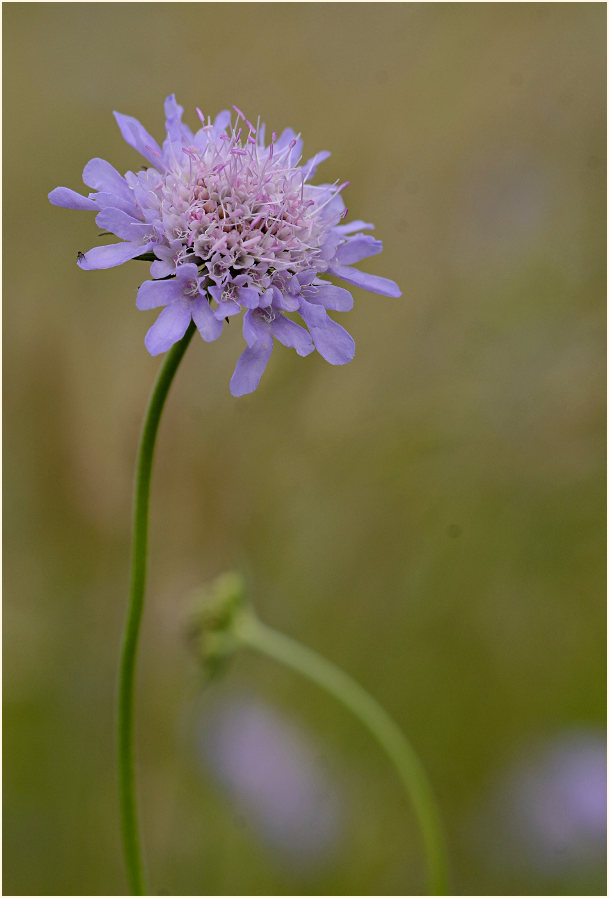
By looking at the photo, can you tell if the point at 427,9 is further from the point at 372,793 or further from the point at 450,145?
the point at 372,793

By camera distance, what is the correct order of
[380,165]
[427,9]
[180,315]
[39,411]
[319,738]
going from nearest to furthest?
[180,315] → [39,411] → [319,738] → [380,165] → [427,9]

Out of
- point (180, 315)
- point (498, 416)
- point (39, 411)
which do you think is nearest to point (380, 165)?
point (498, 416)

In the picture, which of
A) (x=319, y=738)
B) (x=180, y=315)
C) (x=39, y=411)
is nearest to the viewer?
(x=180, y=315)

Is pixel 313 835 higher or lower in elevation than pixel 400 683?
lower

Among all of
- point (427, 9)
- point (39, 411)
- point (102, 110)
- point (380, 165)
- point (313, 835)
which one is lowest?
point (313, 835)

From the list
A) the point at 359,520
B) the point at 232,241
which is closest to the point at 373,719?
the point at 232,241

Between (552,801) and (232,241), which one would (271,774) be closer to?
(552,801)

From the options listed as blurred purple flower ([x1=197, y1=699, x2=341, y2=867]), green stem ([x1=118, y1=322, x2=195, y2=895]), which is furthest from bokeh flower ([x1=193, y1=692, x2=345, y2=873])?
green stem ([x1=118, y1=322, x2=195, y2=895])
